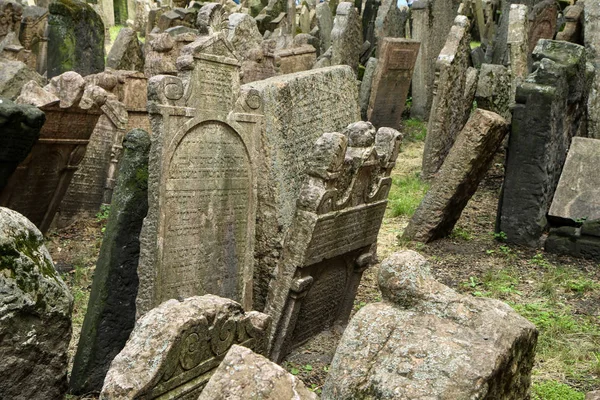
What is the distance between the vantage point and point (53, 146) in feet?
22.2

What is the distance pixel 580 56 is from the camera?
26.0 feet

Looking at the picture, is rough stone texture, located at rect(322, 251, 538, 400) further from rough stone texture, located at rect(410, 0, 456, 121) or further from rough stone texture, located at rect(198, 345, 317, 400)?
rough stone texture, located at rect(410, 0, 456, 121)

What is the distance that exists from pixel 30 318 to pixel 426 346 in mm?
1780

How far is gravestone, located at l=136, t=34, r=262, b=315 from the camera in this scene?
453 centimetres

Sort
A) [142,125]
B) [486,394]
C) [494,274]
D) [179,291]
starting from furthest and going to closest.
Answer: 1. [142,125]
2. [494,274]
3. [179,291]
4. [486,394]

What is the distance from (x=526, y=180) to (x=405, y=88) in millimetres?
5362

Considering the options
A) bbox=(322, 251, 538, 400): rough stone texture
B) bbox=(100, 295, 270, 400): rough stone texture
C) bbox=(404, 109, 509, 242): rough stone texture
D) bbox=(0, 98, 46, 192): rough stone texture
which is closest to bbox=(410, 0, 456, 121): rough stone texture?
bbox=(404, 109, 509, 242): rough stone texture

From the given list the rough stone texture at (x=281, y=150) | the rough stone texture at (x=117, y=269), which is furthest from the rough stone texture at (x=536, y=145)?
the rough stone texture at (x=117, y=269)

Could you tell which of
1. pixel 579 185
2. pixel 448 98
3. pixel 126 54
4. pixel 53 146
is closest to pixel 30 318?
pixel 53 146

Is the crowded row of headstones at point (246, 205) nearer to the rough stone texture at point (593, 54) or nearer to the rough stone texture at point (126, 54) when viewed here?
the rough stone texture at point (593, 54)

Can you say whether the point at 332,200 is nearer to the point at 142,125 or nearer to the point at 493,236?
the point at 493,236

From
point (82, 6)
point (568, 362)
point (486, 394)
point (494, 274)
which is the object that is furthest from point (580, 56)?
point (82, 6)

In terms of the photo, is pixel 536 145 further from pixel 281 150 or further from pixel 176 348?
pixel 176 348

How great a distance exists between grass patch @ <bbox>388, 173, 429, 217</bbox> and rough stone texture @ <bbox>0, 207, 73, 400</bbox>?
564cm
